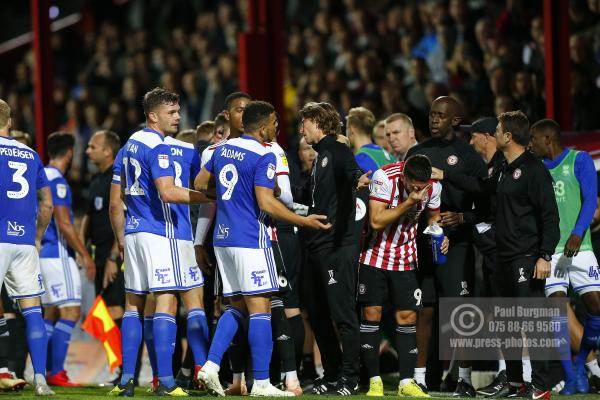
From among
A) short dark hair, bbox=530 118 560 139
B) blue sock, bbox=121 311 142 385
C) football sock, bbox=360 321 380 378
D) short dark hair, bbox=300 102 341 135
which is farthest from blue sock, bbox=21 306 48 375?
short dark hair, bbox=530 118 560 139

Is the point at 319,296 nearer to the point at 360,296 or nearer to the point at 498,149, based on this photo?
the point at 360,296

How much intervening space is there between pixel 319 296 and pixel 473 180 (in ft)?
4.72

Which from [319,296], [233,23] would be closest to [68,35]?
[233,23]

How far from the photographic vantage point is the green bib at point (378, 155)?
356 inches

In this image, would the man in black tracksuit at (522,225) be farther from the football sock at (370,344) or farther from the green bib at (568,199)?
the football sock at (370,344)

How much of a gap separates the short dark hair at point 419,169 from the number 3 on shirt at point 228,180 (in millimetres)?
1176

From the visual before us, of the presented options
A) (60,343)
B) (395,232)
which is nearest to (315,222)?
(395,232)

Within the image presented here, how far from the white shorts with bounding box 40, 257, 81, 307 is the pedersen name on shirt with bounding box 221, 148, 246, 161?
265cm

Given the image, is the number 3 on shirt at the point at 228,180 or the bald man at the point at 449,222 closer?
the number 3 on shirt at the point at 228,180

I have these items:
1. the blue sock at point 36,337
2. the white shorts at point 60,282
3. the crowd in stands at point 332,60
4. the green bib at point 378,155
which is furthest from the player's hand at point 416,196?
the white shorts at point 60,282

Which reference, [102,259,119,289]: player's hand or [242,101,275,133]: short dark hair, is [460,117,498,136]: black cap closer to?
[242,101,275,133]: short dark hair

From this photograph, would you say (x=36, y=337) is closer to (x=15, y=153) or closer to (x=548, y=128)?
(x=15, y=153)

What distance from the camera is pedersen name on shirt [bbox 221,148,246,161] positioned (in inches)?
303

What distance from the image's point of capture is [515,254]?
7980 mm
